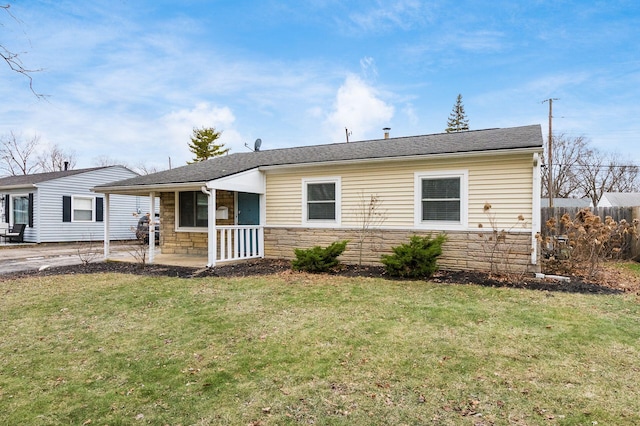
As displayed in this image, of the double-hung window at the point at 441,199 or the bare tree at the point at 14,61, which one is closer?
the bare tree at the point at 14,61

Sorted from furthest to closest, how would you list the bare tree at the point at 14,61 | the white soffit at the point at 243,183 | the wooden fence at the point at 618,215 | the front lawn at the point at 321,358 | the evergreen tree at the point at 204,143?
the evergreen tree at the point at 204,143, the wooden fence at the point at 618,215, the white soffit at the point at 243,183, the bare tree at the point at 14,61, the front lawn at the point at 321,358

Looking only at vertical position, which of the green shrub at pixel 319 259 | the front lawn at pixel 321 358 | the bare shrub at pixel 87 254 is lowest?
the front lawn at pixel 321 358

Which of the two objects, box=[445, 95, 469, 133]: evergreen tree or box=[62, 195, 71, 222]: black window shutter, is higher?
box=[445, 95, 469, 133]: evergreen tree

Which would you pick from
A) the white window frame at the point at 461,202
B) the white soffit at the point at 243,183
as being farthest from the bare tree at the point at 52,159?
the white window frame at the point at 461,202

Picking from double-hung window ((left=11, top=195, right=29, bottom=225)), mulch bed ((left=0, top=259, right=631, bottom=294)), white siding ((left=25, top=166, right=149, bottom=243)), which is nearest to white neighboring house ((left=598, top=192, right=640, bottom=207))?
mulch bed ((left=0, top=259, right=631, bottom=294))

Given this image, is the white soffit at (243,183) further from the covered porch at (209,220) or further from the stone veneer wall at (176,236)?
the stone veneer wall at (176,236)

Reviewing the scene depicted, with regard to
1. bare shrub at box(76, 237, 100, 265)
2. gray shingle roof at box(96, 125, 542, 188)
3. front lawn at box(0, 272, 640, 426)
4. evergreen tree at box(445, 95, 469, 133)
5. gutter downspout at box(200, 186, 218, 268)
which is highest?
evergreen tree at box(445, 95, 469, 133)

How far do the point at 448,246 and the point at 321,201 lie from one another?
3432 mm

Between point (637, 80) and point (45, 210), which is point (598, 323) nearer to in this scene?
point (637, 80)

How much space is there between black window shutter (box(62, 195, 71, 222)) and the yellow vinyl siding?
1238 cm

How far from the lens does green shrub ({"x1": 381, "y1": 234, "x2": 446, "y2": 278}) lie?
7633 millimetres

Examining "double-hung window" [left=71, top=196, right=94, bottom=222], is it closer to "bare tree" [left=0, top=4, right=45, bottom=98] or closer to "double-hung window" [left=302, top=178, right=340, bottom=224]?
"double-hung window" [left=302, top=178, right=340, bottom=224]

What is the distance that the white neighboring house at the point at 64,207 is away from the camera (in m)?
16.8

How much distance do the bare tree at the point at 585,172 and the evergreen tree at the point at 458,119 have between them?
7.97 meters
